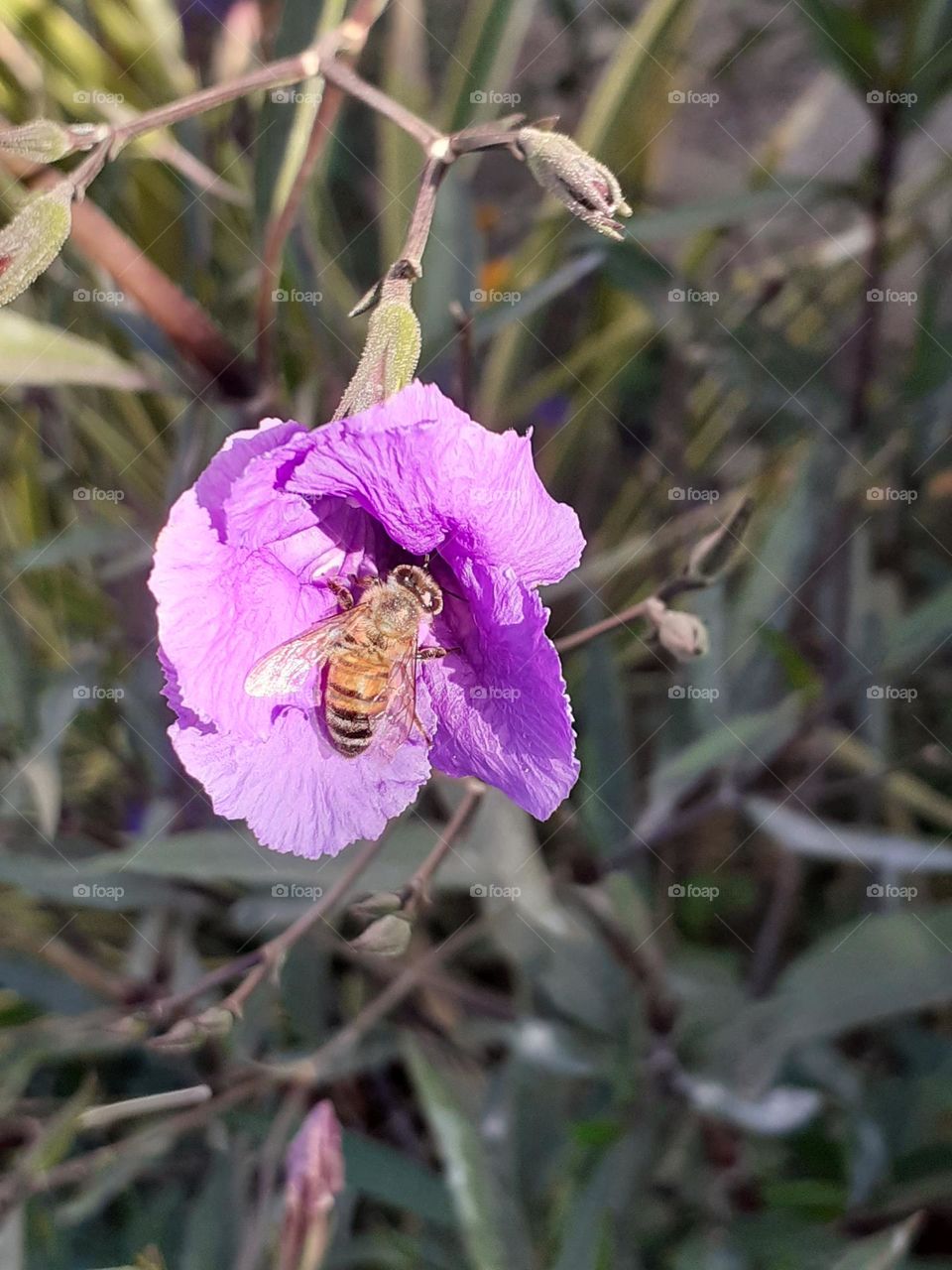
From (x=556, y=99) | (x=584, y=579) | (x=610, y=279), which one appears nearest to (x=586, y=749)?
(x=584, y=579)

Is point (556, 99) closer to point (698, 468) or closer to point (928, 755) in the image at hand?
point (698, 468)

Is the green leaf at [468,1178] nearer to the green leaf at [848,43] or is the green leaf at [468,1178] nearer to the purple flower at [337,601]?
the purple flower at [337,601]

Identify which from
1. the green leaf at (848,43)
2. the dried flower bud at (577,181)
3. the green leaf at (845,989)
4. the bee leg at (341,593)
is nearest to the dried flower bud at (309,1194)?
the bee leg at (341,593)

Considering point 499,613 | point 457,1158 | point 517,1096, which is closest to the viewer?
point 499,613

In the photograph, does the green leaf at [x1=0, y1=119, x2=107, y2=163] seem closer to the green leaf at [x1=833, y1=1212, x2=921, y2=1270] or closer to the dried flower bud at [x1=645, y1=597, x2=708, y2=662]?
the dried flower bud at [x1=645, y1=597, x2=708, y2=662]

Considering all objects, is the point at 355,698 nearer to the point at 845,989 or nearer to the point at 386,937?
the point at 386,937

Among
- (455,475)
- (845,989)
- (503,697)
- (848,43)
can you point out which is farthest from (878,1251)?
(848,43)
